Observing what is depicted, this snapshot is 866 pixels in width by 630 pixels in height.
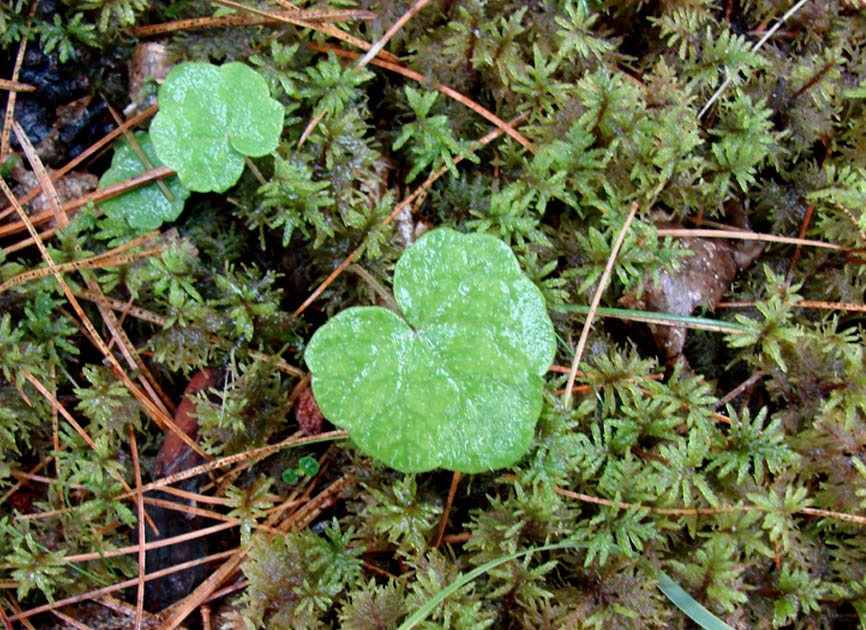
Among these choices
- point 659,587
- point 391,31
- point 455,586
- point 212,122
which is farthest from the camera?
point 391,31

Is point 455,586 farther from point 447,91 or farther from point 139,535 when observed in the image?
point 447,91

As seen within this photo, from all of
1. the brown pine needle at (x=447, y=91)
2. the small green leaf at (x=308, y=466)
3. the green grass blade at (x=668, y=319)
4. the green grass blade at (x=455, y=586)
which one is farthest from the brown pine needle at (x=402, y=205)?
the green grass blade at (x=455, y=586)

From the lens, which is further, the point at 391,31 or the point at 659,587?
the point at 391,31

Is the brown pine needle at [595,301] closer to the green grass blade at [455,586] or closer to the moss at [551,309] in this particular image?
the moss at [551,309]

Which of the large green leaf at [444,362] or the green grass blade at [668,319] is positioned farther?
the green grass blade at [668,319]

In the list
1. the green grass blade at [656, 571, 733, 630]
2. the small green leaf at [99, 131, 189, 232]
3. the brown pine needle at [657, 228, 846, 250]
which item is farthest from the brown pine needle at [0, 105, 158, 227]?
the green grass blade at [656, 571, 733, 630]

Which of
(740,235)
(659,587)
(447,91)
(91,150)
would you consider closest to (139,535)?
(91,150)
